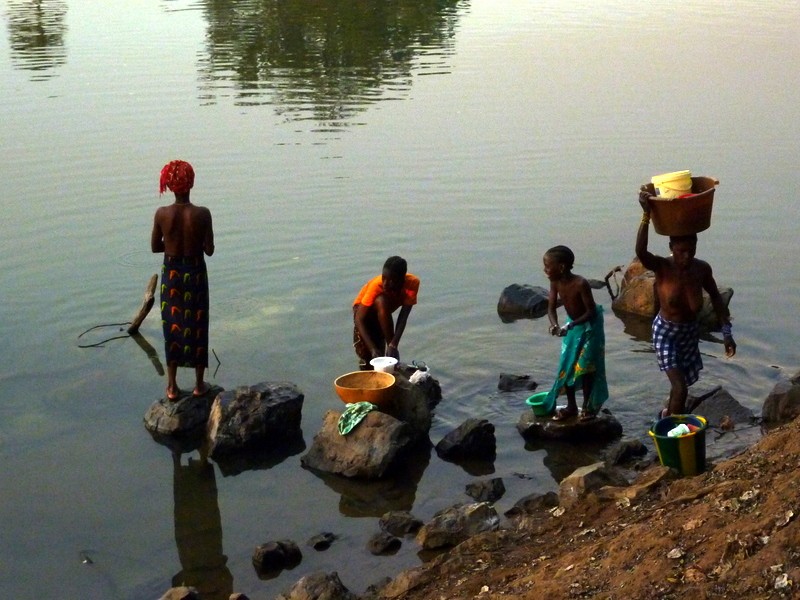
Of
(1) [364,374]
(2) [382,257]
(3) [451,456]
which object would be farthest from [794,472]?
(2) [382,257]

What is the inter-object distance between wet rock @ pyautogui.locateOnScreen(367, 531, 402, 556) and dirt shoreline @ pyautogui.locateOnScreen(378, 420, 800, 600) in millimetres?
610

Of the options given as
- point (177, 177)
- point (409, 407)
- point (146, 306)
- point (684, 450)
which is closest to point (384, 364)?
point (409, 407)

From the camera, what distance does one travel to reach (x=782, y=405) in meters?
8.40

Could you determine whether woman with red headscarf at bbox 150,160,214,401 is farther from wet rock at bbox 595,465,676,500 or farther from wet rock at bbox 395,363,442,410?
wet rock at bbox 595,465,676,500

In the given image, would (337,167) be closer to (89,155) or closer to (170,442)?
(89,155)

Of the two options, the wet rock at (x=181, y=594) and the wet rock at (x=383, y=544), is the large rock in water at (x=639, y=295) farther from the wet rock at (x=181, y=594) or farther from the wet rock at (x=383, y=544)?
the wet rock at (x=181, y=594)

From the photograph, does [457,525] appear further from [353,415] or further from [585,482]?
[353,415]

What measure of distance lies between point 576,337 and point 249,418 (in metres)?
2.63

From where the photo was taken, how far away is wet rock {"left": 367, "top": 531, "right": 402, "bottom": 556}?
700 centimetres

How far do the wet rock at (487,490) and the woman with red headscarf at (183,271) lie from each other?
2.59 meters

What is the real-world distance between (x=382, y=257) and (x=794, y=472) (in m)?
8.48

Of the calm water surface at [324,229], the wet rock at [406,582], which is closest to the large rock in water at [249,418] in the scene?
the calm water surface at [324,229]

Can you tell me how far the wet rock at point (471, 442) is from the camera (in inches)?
324

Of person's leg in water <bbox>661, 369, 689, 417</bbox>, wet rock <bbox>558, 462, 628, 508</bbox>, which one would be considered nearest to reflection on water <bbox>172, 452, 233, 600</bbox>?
wet rock <bbox>558, 462, 628, 508</bbox>
